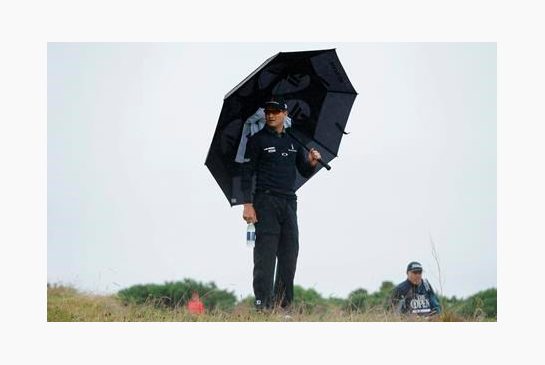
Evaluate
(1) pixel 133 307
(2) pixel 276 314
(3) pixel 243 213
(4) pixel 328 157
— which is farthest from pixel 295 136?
(1) pixel 133 307

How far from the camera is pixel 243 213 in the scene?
9578mm

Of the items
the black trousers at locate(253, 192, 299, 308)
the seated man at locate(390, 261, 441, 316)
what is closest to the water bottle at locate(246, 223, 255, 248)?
the black trousers at locate(253, 192, 299, 308)

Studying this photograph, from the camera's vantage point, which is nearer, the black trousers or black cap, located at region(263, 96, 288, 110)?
the black trousers

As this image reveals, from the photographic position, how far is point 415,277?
10.1 m

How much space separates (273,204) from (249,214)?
0.94 feet

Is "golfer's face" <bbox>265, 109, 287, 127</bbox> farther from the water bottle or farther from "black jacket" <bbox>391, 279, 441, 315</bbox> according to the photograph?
"black jacket" <bbox>391, 279, 441, 315</bbox>

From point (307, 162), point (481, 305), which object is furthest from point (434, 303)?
point (307, 162)

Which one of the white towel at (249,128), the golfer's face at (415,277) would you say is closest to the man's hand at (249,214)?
the white towel at (249,128)

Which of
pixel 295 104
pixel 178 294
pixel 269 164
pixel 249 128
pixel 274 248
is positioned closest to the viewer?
pixel 274 248

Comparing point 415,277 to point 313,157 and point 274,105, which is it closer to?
point 313,157

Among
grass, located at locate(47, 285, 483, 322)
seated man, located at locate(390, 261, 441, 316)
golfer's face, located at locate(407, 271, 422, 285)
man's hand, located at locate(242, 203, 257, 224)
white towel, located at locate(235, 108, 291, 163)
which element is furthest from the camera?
golfer's face, located at locate(407, 271, 422, 285)

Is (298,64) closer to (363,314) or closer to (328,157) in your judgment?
(328,157)

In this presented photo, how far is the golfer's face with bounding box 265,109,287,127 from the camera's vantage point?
9.66m

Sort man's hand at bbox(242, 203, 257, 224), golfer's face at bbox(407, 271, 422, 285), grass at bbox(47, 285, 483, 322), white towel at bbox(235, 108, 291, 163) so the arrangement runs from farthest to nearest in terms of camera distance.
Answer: golfer's face at bbox(407, 271, 422, 285) < white towel at bbox(235, 108, 291, 163) < man's hand at bbox(242, 203, 257, 224) < grass at bbox(47, 285, 483, 322)
